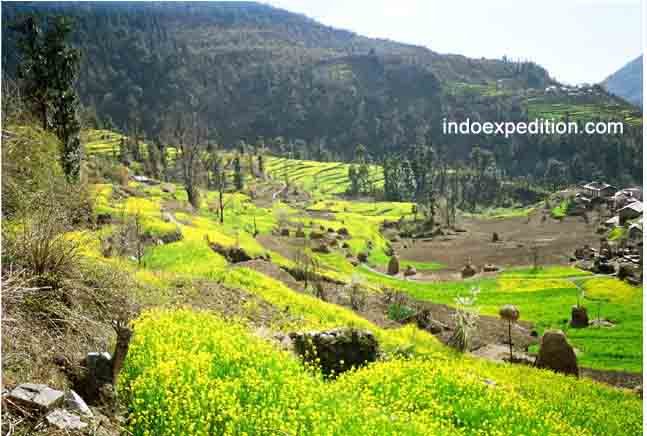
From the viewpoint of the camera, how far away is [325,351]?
594 inches

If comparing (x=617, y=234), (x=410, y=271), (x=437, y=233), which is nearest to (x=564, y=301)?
(x=410, y=271)

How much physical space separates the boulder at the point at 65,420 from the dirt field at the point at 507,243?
62867 mm

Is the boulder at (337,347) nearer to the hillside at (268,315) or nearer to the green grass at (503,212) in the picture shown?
the hillside at (268,315)

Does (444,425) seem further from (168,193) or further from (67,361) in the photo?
(168,193)

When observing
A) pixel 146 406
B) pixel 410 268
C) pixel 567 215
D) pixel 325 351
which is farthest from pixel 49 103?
pixel 567 215

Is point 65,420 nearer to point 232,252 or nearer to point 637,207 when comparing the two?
point 232,252

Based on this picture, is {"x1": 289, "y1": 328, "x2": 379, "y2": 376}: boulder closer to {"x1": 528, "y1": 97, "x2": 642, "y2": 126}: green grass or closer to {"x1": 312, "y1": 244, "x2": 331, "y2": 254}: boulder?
{"x1": 312, "y1": 244, "x2": 331, "y2": 254}: boulder

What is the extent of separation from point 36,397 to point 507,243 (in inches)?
3146

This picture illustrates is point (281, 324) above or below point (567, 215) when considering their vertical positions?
above

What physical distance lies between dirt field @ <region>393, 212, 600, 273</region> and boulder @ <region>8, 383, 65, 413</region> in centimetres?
6298

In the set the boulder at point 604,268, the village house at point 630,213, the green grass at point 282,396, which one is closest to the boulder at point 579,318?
the boulder at point 604,268

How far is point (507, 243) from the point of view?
82250 millimetres

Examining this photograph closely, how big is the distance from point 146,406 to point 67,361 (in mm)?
1475

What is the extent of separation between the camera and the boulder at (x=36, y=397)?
24.7 feet
